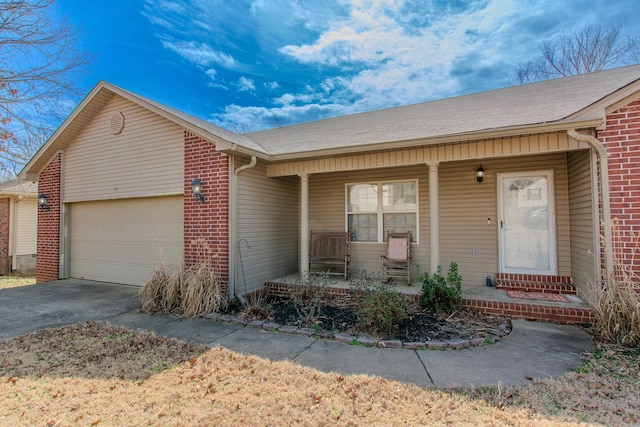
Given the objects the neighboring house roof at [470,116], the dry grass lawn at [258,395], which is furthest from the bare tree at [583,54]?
the dry grass lawn at [258,395]

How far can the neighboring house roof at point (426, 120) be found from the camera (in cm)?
461

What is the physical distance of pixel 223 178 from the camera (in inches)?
222

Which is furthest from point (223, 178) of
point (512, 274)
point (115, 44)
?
point (115, 44)

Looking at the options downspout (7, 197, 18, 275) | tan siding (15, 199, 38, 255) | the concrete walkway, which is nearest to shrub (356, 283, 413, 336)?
the concrete walkway

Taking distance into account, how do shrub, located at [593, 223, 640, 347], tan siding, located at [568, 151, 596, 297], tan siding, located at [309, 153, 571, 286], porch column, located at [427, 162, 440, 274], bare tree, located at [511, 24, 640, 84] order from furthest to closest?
bare tree, located at [511, 24, 640, 84] < tan siding, located at [309, 153, 571, 286] < porch column, located at [427, 162, 440, 274] < tan siding, located at [568, 151, 596, 297] < shrub, located at [593, 223, 640, 347]

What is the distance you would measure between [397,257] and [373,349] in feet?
9.40

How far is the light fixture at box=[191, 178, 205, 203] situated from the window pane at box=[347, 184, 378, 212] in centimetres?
319

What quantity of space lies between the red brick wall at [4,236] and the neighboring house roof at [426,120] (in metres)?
3.91

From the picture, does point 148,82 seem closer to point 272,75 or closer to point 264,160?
point 272,75

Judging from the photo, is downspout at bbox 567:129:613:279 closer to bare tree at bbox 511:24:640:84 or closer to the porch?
the porch

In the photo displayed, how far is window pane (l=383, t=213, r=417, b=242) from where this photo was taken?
21.8ft

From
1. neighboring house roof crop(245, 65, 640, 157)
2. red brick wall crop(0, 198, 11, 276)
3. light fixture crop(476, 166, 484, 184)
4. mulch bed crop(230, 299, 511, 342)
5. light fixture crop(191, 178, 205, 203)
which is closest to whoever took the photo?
mulch bed crop(230, 299, 511, 342)

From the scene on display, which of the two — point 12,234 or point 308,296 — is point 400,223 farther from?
point 12,234

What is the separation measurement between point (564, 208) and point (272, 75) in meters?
12.9
